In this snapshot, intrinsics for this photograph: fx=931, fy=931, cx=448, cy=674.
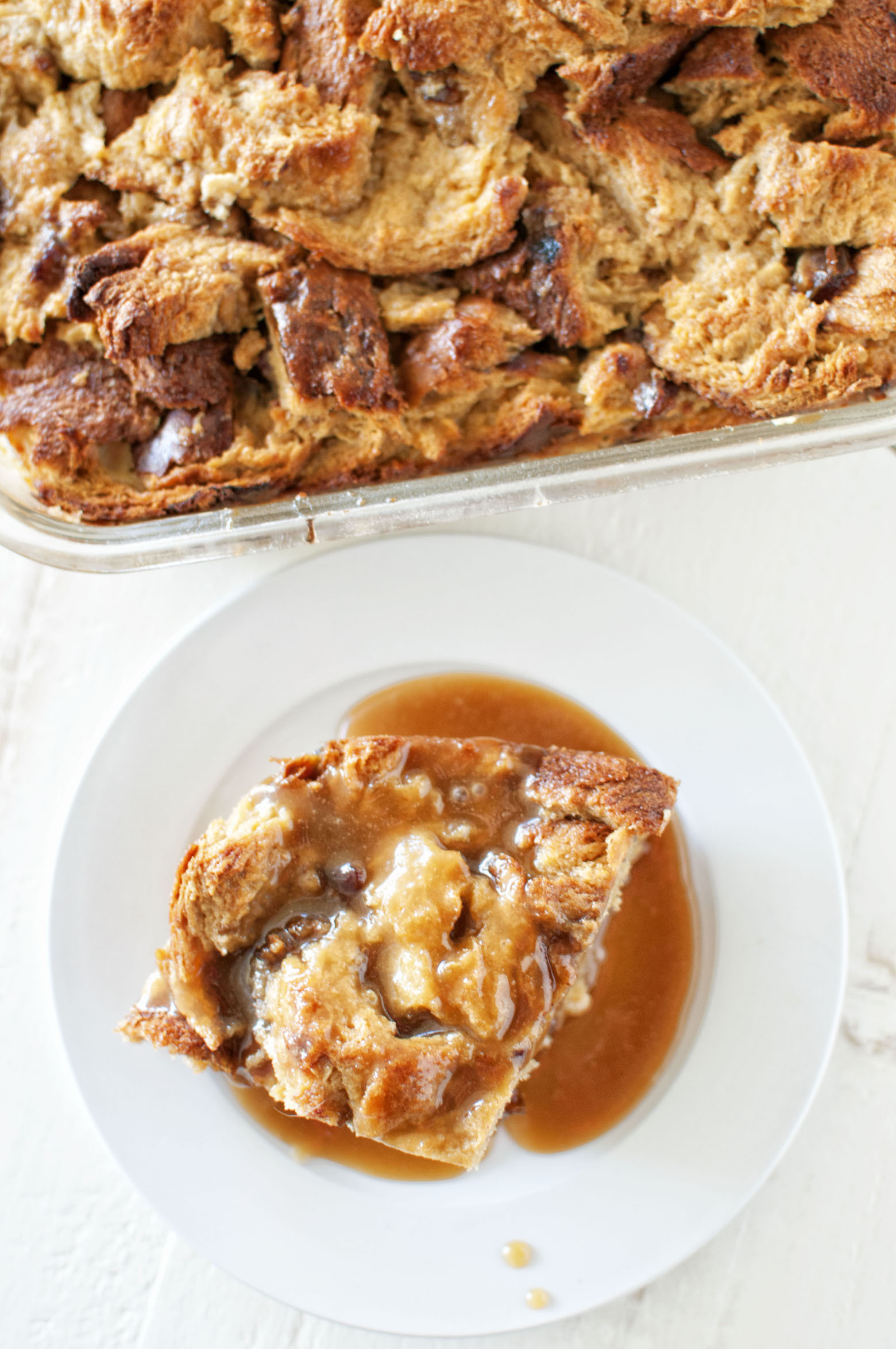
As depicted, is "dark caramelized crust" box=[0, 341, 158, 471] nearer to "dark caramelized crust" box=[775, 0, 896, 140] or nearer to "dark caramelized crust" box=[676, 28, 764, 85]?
"dark caramelized crust" box=[676, 28, 764, 85]

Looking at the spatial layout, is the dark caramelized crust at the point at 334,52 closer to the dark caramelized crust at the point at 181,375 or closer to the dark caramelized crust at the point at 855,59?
the dark caramelized crust at the point at 181,375

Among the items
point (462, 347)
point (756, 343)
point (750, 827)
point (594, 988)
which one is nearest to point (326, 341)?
point (462, 347)

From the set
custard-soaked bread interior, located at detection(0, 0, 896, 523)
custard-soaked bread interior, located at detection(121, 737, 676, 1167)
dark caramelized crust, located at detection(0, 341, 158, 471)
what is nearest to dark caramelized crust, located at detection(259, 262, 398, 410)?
custard-soaked bread interior, located at detection(0, 0, 896, 523)

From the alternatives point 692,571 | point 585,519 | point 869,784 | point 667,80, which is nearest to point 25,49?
point 667,80

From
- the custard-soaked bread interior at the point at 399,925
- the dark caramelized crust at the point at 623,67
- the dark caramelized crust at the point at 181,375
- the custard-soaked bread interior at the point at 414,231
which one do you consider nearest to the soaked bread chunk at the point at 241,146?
the custard-soaked bread interior at the point at 414,231

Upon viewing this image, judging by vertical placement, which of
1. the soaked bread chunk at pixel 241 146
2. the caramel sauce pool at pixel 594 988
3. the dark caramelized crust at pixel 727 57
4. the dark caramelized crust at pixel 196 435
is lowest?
the caramel sauce pool at pixel 594 988

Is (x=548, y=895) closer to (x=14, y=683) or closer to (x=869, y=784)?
(x=869, y=784)

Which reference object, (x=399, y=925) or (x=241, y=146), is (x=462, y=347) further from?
(x=399, y=925)
